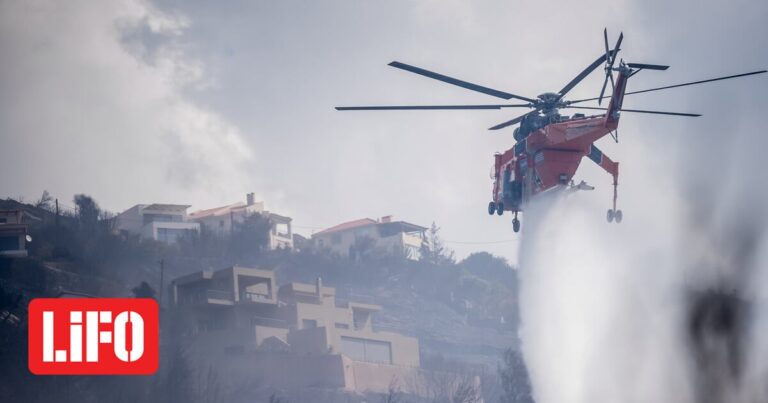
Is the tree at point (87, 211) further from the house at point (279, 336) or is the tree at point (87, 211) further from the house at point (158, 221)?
the house at point (279, 336)

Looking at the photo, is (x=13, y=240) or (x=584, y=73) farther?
(x=13, y=240)

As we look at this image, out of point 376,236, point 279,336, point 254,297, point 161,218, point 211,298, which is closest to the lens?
point 211,298

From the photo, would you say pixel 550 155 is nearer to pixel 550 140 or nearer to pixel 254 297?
pixel 550 140

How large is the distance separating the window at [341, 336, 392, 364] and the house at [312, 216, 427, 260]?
5626cm

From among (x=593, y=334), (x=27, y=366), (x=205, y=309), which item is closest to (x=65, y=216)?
(x=205, y=309)

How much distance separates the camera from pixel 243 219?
136750 millimetres

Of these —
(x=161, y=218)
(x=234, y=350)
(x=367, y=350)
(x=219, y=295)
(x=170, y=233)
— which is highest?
(x=161, y=218)

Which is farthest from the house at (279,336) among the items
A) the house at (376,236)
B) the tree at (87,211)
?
the house at (376,236)

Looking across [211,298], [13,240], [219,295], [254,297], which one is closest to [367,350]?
[254,297]

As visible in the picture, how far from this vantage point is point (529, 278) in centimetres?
4781

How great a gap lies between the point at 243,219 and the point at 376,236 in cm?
2165

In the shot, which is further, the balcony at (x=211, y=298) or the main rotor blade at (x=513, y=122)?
the balcony at (x=211, y=298)

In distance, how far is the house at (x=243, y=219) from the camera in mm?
138025

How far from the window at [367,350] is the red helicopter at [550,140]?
44.7 meters
